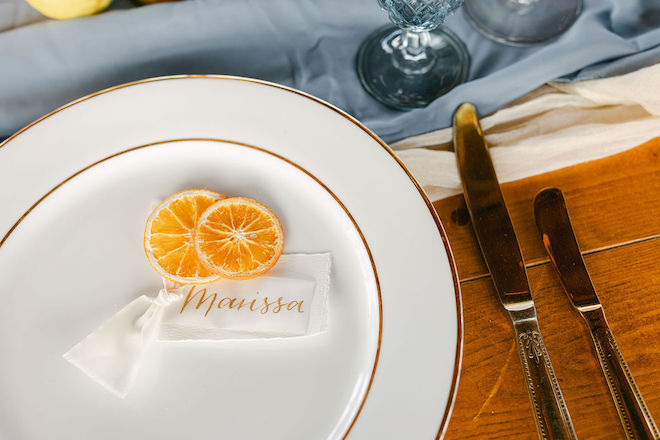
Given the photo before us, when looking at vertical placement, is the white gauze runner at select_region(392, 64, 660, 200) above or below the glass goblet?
below

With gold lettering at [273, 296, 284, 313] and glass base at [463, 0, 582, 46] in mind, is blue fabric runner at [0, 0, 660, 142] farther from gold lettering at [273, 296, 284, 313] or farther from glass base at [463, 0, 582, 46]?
gold lettering at [273, 296, 284, 313]

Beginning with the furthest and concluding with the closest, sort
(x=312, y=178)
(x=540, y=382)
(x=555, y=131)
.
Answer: (x=555, y=131), (x=312, y=178), (x=540, y=382)

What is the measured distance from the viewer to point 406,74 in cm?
88

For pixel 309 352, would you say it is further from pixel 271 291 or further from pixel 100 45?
pixel 100 45

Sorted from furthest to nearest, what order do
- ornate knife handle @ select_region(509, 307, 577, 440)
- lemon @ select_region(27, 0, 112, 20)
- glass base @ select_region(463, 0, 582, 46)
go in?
glass base @ select_region(463, 0, 582, 46) → lemon @ select_region(27, 0, 112, 20) → ornate knife handle @ select_region(509, 307, 577, 440)

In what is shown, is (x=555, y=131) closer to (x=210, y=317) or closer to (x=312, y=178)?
(x=312, y=178)

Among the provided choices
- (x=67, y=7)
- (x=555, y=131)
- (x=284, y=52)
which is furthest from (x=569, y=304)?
(x=67, y=7)

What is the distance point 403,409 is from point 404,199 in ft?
0.85

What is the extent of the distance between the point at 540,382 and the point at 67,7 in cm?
84

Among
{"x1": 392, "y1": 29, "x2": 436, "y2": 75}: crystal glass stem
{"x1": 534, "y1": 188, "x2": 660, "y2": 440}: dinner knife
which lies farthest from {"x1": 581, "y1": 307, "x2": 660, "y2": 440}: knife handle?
{"x1": 392, "y1": 29, "x2": 436, "y2": 75}: crystal glass stem

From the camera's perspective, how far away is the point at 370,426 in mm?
583

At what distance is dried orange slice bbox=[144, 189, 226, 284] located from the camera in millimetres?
646

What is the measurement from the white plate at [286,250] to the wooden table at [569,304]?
79 millimetres

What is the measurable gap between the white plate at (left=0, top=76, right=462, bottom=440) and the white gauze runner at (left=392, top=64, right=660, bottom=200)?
110 millimetres
